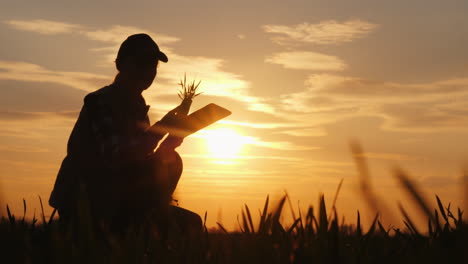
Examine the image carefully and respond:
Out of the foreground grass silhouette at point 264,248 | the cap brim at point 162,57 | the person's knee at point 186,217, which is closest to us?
the foreground grass silhouette at point 264,248

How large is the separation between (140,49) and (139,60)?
0.38ft

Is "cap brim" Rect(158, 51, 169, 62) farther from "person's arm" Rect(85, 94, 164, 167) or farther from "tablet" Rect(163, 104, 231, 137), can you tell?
"tablet" Rect(163, 104, 231, 137)

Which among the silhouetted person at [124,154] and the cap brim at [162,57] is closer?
the silhouetted person at [124,154]

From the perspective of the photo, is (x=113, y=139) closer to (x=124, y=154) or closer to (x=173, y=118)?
(x=124, y=154)

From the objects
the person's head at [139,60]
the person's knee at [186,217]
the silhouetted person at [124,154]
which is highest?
the person's head at [139,60]

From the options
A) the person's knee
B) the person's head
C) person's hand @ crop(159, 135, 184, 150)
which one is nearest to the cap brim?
the person's head

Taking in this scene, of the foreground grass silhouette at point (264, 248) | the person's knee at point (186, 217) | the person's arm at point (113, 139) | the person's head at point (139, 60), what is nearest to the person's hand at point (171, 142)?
the person's arm at point (113, 139)

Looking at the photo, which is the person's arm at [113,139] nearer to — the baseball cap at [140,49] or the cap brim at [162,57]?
the baseball cap at [140,49]

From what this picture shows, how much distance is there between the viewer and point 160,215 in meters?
5.69

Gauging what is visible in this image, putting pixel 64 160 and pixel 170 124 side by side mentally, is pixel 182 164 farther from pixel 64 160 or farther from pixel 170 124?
→ pixel 64 160

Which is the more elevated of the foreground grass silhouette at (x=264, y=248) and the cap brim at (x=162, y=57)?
the cap brim at (x=162, y=57)

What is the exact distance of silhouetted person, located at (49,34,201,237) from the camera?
5531 millimetres

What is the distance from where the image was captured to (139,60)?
19.2 feet

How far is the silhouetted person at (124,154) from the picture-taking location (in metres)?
5.53
